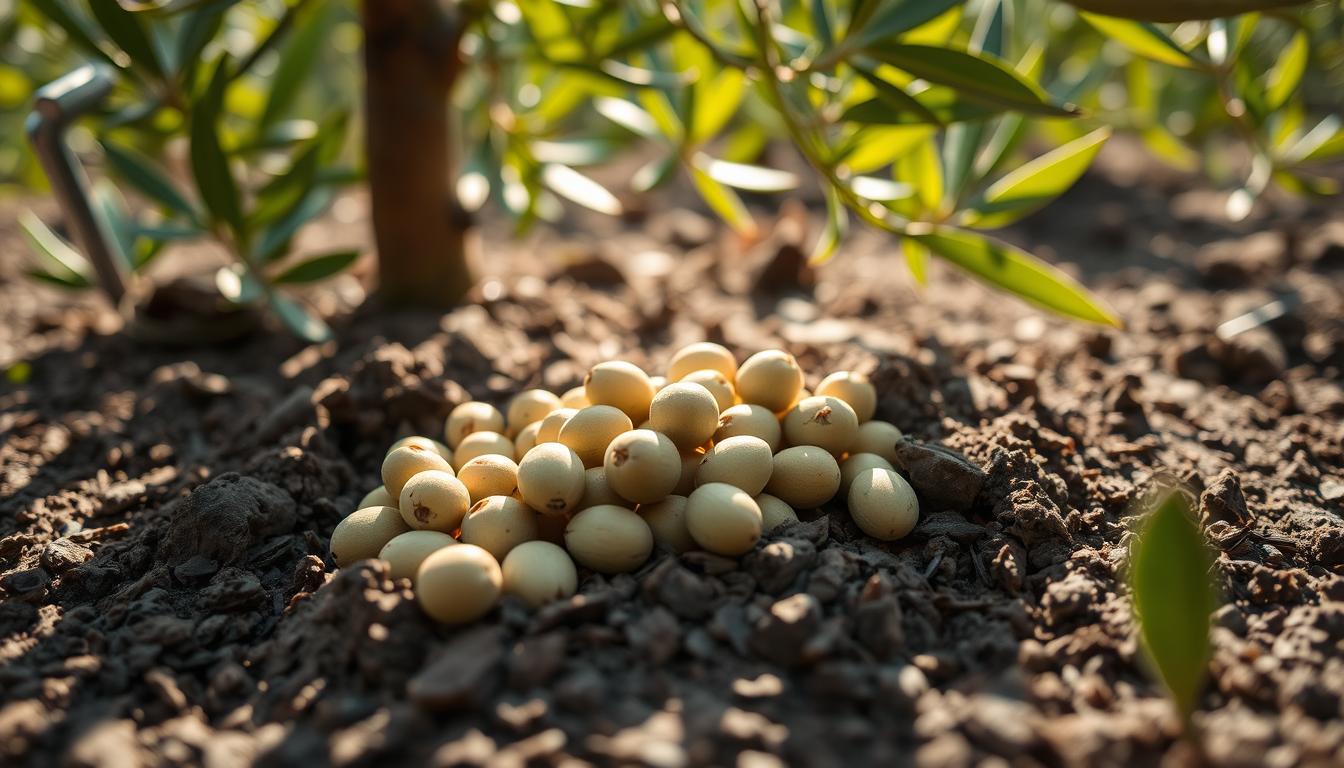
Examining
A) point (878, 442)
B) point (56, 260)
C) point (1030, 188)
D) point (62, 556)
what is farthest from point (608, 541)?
point (56, 260)

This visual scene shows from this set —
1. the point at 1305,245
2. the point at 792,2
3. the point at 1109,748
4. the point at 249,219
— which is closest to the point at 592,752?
the point at 1109,748

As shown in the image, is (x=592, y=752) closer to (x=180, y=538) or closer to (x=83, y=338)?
(x=180, y=538)

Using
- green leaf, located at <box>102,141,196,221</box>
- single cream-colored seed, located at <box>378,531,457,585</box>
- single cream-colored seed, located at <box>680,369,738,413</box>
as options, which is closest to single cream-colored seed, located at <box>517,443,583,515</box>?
single cream-colored seed, located at <box>378,531,457,585</box>

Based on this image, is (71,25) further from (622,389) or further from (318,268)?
(622,389)

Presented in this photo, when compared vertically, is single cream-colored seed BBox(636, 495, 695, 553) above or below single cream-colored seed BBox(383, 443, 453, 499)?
above

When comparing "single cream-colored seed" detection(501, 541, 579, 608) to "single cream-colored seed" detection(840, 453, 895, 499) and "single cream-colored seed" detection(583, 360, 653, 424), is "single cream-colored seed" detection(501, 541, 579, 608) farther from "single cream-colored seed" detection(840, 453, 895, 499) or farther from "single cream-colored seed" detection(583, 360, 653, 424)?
"single cream-colored seed" detection(840, 453, 895, 499)
